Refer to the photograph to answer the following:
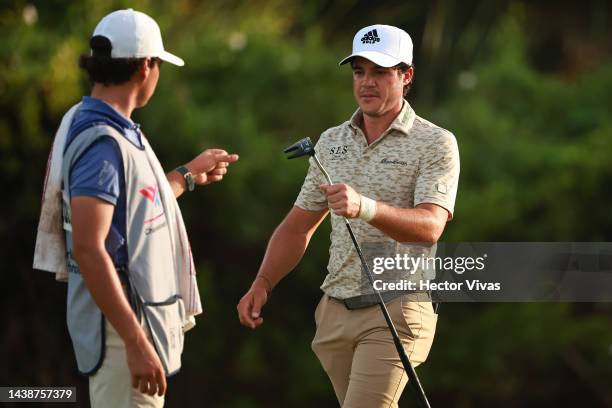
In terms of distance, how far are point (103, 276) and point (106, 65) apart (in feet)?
1.98

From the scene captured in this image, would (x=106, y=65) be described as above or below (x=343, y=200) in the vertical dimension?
above

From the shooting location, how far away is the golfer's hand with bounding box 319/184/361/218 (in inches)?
143

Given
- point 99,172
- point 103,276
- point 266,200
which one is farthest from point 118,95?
point 266,200

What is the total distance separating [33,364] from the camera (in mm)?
8664

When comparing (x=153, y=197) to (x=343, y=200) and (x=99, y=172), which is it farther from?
(x=343, y=200)

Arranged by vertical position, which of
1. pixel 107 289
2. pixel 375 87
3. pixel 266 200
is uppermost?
pixel 266 200

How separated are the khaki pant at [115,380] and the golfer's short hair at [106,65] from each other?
674 millimetres

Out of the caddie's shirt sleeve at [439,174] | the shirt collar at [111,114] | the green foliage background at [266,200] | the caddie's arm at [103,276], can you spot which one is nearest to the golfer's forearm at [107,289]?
the caddie's arm at [103,276]

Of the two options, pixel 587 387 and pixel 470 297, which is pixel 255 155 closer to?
pixel 587 387

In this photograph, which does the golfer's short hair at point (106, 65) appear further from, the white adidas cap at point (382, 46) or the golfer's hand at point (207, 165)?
the white adidas cap at point (382, 46)

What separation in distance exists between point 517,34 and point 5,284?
5324mm

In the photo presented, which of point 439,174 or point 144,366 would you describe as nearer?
point 144,366

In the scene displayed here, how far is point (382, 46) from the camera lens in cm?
415

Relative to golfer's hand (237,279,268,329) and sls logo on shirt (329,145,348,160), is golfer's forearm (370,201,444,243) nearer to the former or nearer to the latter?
sls logo on shirt (329,145,348,160)
